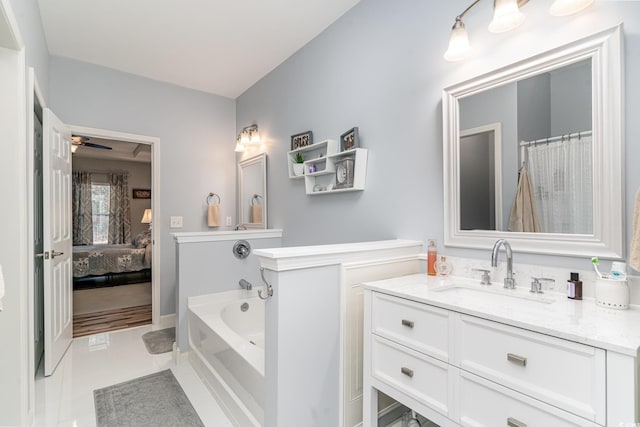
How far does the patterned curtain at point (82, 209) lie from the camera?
681 cm

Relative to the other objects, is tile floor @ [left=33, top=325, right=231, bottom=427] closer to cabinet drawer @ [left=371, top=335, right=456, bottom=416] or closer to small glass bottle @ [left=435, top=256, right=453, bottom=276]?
cabinet drawer @ [left=371, top=335, right=456, bottom=416]

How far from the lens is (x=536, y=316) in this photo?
1.02 m

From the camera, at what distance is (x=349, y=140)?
237 centimetres

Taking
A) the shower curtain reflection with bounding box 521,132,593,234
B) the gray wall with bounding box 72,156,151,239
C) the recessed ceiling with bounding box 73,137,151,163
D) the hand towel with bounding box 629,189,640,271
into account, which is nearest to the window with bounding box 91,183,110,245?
the gray wall with bounding box 72,156,151,239

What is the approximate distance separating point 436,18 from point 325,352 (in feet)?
6.38

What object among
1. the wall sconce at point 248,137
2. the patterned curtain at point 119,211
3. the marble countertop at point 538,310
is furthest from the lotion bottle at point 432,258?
the patterned curtain at point 119,211

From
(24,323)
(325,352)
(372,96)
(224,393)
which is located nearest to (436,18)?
(372,96)

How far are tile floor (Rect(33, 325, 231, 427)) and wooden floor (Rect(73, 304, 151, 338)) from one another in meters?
0.19

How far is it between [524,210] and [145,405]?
8.07 feet

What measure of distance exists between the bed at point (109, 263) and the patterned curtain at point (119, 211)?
2113mm

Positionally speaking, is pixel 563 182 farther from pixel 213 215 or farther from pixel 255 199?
pixel 213 215

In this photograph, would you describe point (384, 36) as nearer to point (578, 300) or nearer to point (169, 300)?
point (578, 300)

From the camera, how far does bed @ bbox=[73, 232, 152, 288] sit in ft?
16.2

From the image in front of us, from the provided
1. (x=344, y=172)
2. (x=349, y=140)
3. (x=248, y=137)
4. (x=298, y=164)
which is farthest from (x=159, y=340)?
(x=349, y=140)
